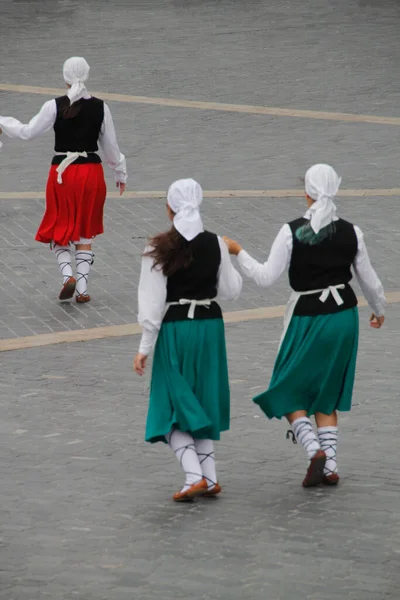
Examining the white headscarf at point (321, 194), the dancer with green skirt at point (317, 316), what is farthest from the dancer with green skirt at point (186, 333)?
the white headscarf at point (321, 194)

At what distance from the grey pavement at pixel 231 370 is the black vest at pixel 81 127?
1.28 metres

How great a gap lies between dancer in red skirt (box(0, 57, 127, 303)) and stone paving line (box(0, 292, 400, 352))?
34.3 inches

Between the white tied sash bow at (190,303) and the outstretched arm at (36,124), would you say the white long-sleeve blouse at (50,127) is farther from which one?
the white tied sash bow at (190,303)

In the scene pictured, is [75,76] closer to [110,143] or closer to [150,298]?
[110,143]

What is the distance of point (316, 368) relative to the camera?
819 centimetres

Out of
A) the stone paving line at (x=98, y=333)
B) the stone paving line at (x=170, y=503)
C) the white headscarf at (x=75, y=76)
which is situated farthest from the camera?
the white headscarf at (x=75, y=76)

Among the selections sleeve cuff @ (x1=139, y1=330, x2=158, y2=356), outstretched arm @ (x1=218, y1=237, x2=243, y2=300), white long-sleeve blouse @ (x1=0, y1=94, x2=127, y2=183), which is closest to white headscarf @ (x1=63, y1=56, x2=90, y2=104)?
white long-sleeve blouse @ (x1=0, y1=94, x2=127, y2=183)

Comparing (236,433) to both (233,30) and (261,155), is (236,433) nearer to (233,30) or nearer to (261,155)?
(261,155)

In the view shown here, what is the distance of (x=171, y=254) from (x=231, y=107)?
1277 centimetres

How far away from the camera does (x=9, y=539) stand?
7.32 m

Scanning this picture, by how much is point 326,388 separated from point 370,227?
704 cm

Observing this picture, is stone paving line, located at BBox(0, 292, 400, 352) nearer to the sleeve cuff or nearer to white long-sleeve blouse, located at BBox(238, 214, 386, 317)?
the sleeve cuff

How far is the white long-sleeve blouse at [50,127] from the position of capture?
1222 centimetres

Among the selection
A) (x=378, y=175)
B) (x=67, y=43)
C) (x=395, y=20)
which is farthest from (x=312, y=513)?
(x=395, y=20)
